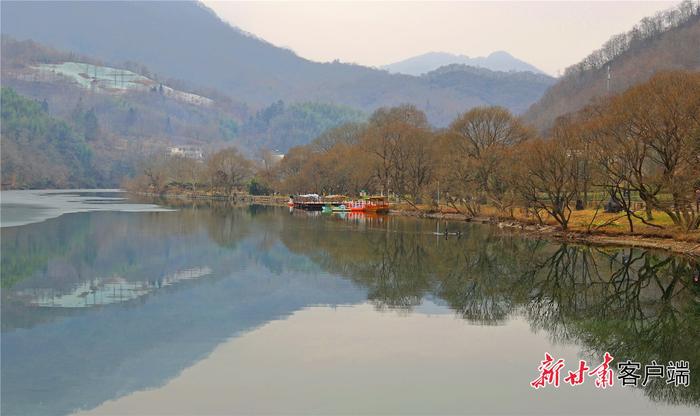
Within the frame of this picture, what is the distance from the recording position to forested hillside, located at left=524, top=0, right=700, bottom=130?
134m

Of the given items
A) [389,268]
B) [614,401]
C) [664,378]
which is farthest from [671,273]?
[614,401]

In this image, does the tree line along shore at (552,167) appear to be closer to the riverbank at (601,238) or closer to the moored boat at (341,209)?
the riverbank at (601,238)

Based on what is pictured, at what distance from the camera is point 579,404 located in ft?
50.7

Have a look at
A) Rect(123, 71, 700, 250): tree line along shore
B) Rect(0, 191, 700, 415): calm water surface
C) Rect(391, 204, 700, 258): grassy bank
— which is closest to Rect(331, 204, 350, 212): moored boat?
Rect(123, 71, 700, 250): tree line along shore

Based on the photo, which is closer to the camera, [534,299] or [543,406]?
[543,406]

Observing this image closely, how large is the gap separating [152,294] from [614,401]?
64.3 feet

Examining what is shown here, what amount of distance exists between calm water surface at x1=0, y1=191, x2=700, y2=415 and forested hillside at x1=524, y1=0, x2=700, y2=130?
10013 centimetres

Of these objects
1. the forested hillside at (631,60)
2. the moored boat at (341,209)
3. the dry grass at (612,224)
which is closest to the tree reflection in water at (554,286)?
the dry grass at (612,224)

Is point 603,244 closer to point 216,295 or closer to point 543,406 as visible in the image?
point 216,295

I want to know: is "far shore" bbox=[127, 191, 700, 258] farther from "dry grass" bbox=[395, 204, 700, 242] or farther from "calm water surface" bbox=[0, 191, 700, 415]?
"calm water surface" bbox=[0, 191, 700, 415]

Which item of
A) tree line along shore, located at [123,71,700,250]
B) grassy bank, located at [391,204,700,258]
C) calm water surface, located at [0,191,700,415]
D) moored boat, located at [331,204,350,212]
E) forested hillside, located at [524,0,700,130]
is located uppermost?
forested hillside, located at [524,0,700,130]

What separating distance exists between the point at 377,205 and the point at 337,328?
224 feet

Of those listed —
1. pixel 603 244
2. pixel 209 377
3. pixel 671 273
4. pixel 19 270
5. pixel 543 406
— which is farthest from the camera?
pixel 603 244

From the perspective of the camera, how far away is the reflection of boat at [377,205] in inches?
3541
